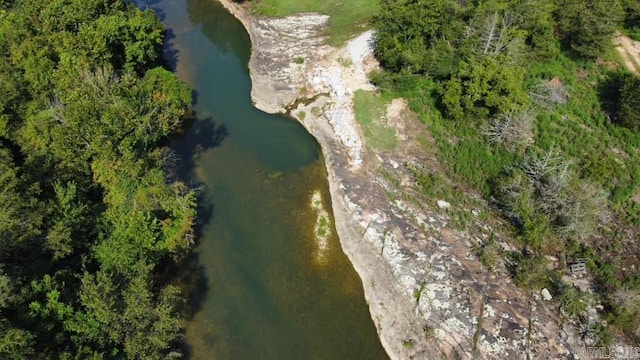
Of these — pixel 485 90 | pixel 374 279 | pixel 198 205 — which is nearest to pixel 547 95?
pixel 485 90

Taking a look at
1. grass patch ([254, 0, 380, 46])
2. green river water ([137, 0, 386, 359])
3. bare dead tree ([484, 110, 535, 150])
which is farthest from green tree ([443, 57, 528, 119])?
Answer: grass patch ([254, 0, 380, 46])

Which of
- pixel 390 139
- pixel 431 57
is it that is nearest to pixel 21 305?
pixel 390 139

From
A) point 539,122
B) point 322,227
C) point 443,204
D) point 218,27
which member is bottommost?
point 322,227

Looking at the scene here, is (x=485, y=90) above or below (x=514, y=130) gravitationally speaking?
above

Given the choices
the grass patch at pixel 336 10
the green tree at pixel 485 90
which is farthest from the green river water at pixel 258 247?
the green tree at pixel 485 90

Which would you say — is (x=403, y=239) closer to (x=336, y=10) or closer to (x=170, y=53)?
(x=336, y=10)

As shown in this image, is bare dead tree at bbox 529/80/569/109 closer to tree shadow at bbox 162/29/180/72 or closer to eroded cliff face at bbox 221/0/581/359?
eroded cliff face at bbox 221/0/581/359
